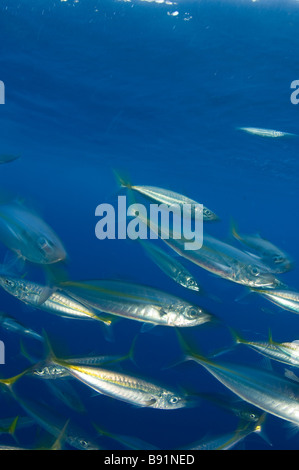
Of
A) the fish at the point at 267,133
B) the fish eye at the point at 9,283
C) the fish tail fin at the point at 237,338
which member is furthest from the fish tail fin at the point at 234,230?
the fish eye at the point at 9,283

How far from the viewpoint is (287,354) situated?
3.48 meters

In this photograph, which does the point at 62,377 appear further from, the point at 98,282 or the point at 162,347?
the point at 162,347

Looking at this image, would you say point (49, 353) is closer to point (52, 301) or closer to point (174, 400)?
point (52, 301)

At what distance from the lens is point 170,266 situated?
3.71 m

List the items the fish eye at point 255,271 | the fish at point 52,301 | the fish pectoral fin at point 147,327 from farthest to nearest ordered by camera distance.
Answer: the fish at point 52,301, the fish pectoral fin at point 147,327, the fish eye at point 255,271

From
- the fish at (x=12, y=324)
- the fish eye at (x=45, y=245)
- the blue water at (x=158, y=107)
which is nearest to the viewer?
the fish eye at (x=45, y=245)

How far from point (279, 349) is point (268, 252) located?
115 centimetres

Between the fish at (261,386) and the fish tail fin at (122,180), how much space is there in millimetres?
2255

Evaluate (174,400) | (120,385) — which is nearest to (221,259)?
(120,385)

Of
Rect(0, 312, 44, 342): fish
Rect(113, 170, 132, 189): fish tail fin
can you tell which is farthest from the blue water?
Rect(0, 312, 44, 342): fish

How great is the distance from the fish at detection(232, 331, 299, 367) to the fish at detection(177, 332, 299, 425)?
0.37 meters

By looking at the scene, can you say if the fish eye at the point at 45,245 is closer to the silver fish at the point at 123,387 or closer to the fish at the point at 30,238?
the fish at the point at 30,238

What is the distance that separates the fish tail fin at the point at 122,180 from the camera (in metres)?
4.16

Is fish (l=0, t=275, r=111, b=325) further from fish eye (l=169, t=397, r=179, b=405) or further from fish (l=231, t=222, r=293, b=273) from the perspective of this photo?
fish (l=231, t=222, r=293, b=273)
